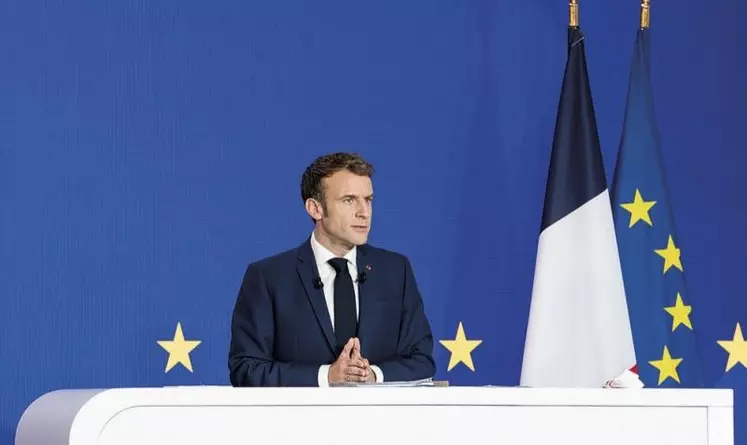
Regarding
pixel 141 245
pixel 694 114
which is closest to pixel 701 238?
pixel 694 114

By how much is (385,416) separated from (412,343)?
3.17ft

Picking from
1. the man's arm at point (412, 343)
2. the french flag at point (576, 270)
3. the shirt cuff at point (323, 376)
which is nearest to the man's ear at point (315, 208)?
the man's arm at point (412, 343)

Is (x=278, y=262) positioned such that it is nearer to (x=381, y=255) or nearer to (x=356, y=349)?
(x=381, y=255)

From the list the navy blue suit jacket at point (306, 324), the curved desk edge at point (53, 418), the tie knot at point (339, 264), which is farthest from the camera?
the tie knot at point (339, 264)

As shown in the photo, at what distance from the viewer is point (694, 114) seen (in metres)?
4.91

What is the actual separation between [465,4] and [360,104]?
527mm

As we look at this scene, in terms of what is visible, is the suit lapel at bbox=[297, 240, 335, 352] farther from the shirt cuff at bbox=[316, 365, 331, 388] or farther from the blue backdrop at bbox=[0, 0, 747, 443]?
the blue backdrop at bbox=[0, 0, 747, 443]

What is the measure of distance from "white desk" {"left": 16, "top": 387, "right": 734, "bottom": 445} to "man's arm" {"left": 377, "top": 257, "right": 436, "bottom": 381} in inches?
30.3

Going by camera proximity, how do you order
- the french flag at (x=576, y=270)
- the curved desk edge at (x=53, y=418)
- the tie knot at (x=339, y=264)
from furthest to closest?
the french flag at (x=576, y=270) < the tie knot at (x=339, y=264) < the curved desk edge at (x=53, y=418)

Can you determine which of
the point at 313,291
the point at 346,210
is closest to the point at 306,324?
the point at 313,291

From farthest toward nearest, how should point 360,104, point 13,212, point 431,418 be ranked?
point 360,104 → point 13,212 → point 431,418

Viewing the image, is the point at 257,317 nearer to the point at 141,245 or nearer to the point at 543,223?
the point at 141,245

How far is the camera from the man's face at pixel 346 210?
349 cm

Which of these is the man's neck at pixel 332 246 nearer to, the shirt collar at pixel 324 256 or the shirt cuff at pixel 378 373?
the shirt collar at pixel 324 256
